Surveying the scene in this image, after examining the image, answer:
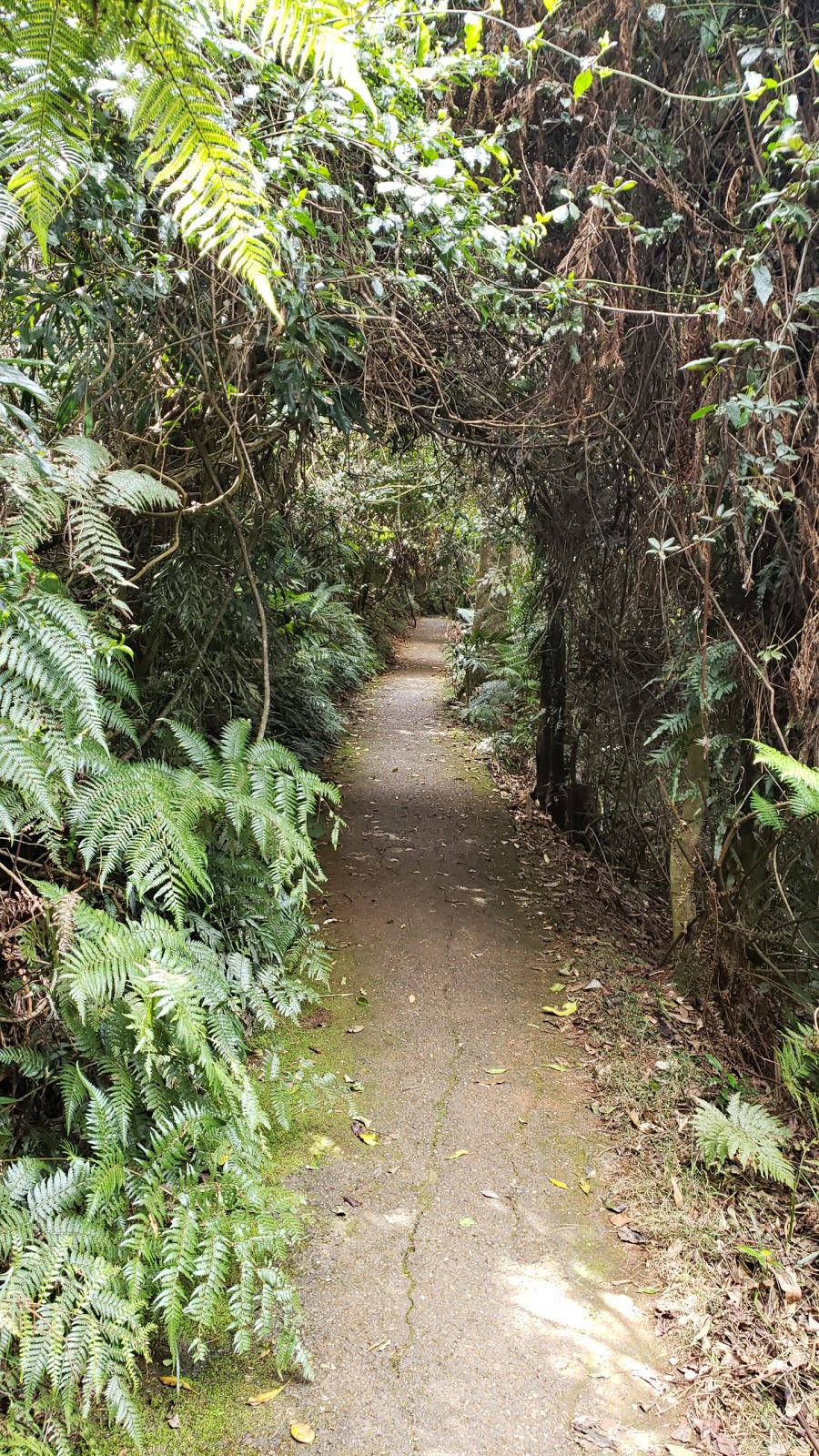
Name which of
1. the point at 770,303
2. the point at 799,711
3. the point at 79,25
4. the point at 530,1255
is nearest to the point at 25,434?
the point at 79,25

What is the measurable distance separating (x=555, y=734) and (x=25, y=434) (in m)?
5.30

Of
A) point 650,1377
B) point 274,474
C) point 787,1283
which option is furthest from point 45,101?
point 274,474

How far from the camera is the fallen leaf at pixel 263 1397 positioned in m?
2.29

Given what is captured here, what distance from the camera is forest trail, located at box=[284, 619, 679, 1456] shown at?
231cm

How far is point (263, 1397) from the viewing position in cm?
231

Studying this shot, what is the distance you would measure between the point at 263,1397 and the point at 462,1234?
90 centimetres

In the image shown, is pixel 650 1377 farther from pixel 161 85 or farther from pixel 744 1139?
pixel 161 85

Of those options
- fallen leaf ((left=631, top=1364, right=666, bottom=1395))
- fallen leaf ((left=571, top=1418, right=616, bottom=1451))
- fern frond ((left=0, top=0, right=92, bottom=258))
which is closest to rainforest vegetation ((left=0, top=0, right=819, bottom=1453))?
fern frond ((left=0, top=0, right=92, bottom=258))

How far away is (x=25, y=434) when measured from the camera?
103 inches

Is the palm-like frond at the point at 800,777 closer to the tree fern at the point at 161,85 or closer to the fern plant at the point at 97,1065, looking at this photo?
the fern plant at the point at 97,1065

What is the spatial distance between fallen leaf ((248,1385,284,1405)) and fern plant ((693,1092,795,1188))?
5.87ft

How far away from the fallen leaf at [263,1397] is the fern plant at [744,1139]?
5.87 feet

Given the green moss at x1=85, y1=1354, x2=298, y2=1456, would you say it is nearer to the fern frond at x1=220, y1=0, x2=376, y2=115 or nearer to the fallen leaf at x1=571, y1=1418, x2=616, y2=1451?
the fallen leaf at x1=571, y1=1418, x2=616, y2=1451

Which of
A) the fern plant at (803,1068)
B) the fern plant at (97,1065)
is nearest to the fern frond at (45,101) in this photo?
the fern plant at (97,1065)
